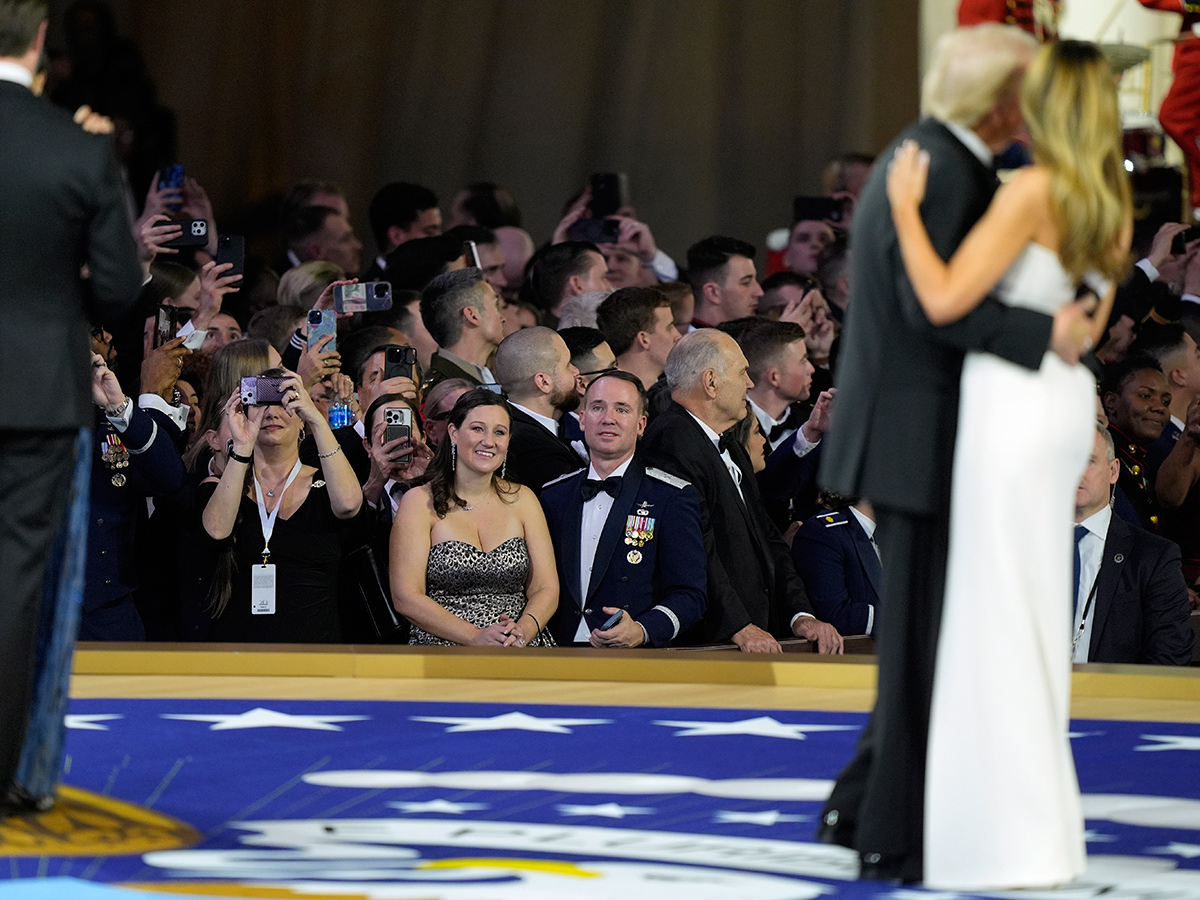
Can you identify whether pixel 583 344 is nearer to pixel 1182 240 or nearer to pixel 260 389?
pixel 260 389

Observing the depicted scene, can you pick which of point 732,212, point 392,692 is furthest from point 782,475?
point 732,212

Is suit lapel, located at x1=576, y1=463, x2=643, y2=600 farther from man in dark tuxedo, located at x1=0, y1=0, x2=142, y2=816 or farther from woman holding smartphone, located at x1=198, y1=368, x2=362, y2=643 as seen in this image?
man in dark tuxedo, located at x1=0, y1=0, x2=142, y2=816

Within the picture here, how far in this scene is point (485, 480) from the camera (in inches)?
227

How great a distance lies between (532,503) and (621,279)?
325 cm

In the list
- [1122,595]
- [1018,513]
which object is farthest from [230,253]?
[1018,513]

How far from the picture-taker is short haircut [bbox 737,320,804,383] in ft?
23.1

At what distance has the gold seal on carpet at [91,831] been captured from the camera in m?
3.45

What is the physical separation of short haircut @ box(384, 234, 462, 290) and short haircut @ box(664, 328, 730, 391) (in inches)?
78.3

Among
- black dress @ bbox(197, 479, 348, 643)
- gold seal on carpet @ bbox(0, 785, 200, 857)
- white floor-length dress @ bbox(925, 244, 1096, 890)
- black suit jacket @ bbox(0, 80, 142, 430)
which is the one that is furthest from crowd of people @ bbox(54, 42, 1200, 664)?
black suit jacket @ bbox(0, 80, 142, 430)

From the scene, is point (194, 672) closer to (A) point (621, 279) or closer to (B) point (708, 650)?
(B) point (708, 650)

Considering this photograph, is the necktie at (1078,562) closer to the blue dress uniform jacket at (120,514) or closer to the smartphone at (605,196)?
the blue dress uniform jacket at (120,514)

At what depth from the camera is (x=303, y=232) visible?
9.04 metres

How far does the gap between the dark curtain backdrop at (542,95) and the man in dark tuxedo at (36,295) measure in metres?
8.15

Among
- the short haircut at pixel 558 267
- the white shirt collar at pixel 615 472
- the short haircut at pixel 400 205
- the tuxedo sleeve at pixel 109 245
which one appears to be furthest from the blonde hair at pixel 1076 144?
the short haircut at pixel 400 205
